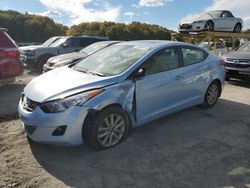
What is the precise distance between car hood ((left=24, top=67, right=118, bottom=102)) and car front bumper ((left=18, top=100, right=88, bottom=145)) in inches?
9.0

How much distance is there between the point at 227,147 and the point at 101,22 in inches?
2090

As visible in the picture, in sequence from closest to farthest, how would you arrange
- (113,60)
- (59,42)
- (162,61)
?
(113,60)
(162,61)
(59,42)

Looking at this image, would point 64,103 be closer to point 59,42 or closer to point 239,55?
point 239,55

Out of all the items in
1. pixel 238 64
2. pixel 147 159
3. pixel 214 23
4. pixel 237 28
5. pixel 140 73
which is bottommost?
pixel 147 159

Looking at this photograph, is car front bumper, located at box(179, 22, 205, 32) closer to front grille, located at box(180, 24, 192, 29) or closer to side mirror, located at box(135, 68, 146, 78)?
front grille, located at box(180, 24, 192, 29)

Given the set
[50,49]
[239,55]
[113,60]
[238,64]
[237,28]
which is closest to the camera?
[113,60]

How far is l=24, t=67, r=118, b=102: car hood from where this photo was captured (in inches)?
165

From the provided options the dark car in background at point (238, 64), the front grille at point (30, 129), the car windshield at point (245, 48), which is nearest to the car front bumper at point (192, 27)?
the car windshield at point (245, 48)

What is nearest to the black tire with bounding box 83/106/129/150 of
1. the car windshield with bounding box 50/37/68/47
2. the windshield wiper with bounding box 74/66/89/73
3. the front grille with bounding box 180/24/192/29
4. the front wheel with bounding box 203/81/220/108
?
the windshield wiper with bounding box 74/66/89/73

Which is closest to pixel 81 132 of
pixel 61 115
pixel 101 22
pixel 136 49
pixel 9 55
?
pixel 61 115

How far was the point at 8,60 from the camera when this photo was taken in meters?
8.37

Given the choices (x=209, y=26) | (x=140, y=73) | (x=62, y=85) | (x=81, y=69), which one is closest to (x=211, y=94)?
(x=140, y=73)

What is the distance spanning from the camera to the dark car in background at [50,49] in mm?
12258

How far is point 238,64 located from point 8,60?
6.98m
